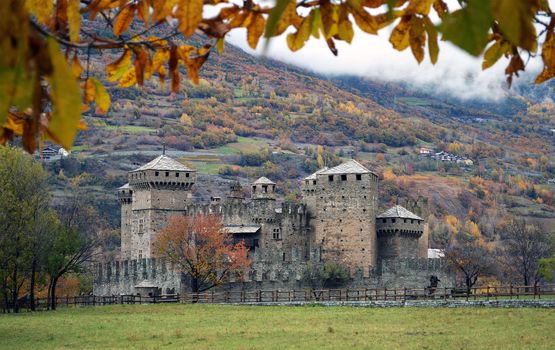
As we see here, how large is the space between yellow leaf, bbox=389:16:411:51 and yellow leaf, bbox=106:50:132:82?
1315mm

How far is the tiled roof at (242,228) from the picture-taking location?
5891 centimetres

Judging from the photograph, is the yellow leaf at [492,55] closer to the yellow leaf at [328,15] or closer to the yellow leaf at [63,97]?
the yellow leaf at [328,15]

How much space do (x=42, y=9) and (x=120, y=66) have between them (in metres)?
0.88

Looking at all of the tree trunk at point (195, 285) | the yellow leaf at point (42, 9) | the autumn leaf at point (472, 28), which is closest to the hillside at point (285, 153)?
the tree trunk at point (195, 285)

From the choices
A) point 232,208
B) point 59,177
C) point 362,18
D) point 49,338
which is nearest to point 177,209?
point 232,208

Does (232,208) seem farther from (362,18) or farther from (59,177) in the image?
(59,177)

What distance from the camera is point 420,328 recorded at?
31875mm

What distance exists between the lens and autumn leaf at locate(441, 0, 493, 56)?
8.90 ft

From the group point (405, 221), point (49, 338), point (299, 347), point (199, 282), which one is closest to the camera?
point (299, 347)

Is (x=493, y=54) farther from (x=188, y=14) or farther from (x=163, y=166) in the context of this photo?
(x=163, y=166)

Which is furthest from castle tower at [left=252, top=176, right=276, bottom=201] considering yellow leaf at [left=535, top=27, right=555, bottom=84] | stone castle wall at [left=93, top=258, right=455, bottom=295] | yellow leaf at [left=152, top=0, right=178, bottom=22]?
yellow leaf at [left=152, top=0, right=178, bottom=22]

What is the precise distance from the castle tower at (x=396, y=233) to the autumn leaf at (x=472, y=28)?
56.0 m

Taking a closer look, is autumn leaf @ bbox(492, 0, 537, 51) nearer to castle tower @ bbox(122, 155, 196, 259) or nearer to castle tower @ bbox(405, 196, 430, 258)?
castle tower @ bbox(122, 155, 196, 259)

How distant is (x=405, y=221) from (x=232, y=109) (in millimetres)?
134430
